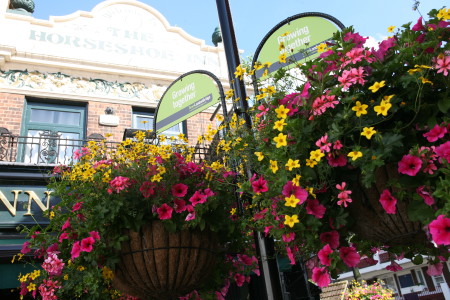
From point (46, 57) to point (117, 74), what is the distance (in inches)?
54.1

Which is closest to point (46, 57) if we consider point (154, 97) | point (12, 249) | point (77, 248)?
point (154, 97)

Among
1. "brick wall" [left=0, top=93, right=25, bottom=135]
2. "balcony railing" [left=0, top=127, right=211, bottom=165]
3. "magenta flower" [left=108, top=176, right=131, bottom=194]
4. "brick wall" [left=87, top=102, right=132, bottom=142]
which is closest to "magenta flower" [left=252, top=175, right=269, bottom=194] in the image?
"magenta flower" [left=108, top=176, right=131, bottom=194]

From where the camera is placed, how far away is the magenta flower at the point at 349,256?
1470 mm

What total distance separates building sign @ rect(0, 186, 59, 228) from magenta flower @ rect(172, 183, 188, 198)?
151 inches

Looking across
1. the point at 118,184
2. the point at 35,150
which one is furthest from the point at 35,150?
the point at 118,184

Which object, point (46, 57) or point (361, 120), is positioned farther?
point (46, 57)

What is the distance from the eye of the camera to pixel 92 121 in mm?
7492

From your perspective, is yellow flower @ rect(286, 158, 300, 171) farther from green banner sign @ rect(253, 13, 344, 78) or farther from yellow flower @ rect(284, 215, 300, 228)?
green banner sign @ rect(253, 13, 344, 78)

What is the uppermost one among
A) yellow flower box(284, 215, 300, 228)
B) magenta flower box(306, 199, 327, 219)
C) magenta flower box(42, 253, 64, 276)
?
magenta flower box(42, 253, 64, 276)

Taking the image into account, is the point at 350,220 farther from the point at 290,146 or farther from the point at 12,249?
the point at 12,249

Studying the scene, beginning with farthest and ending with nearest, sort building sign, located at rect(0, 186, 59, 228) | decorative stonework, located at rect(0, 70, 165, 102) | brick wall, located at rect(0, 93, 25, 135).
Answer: decorative stonework, located at rect(0, 70, 165, 102) < brick wall, located at rect(0, 93, 25, 135) < building sign, located at rect(0, 186, 59, 228)

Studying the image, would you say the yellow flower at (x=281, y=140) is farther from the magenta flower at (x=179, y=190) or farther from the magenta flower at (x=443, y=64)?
the magenta flower at (x=179, y=190)

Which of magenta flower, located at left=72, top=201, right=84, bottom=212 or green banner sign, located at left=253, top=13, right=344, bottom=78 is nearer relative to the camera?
magenta flower, located at left=72, top=201, right=84, bottom=212

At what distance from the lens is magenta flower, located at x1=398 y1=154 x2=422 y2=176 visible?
1.31 metres
